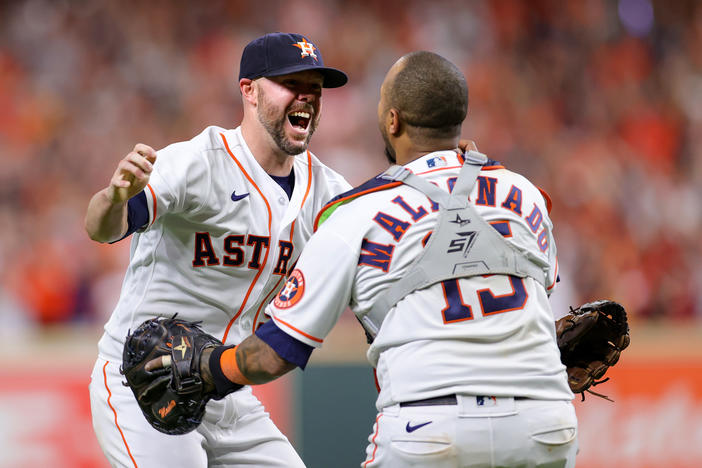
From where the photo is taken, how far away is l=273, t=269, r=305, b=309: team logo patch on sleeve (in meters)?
2.71

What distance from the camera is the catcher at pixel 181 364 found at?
291 cm

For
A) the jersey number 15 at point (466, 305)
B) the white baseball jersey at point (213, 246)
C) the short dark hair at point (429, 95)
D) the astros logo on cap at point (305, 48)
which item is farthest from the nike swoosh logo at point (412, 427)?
the astros logo on cap at point (305, 48)

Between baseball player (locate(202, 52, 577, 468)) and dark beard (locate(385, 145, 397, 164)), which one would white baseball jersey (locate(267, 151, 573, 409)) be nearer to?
baseball player (locate(202, 52, 577, 468))

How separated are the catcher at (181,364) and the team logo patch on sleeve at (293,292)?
195 mm

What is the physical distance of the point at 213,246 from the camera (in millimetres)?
3580

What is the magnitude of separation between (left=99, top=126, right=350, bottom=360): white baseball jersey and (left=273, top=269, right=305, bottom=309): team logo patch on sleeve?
84 centimetres

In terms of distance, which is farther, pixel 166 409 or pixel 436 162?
pixel 166 409

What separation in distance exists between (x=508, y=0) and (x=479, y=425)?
9.64m

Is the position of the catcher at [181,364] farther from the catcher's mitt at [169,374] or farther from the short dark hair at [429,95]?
the short dark hair at [429,95]

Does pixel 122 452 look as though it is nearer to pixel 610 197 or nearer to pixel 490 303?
pixel 490 303

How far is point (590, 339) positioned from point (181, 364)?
5.30 feet

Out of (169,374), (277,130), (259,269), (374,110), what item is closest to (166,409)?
(169,374)

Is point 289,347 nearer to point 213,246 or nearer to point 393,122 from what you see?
point 393,122

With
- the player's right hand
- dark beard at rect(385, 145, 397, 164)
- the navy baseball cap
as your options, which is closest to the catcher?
the player's right hand
